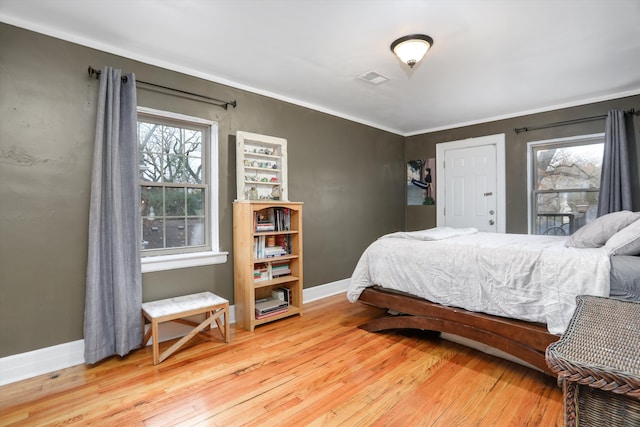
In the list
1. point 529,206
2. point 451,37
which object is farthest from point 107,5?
point 529,206

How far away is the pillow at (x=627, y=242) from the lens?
1.90 m

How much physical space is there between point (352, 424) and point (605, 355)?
136cm

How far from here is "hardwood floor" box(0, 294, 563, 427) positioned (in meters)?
1.73

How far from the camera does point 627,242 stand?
6.28 feet

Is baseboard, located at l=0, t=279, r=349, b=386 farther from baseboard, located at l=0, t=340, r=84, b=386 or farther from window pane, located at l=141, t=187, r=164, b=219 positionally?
window pane, located at l=141, t=187, r=164, b=219

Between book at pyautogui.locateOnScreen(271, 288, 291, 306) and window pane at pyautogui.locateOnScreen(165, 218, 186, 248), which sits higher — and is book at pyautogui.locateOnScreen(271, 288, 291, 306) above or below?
below

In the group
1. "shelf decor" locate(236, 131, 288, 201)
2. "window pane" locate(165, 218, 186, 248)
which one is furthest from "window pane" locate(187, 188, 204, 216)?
"shelf decor" locate(236, 131, 288, 201)

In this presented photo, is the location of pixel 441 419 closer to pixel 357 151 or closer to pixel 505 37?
pixel 505 37

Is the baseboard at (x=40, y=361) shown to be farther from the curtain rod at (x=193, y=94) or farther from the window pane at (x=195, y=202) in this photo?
the curtain rod at (x=193, y=94)

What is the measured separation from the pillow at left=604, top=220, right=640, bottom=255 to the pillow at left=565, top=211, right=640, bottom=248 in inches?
5.0

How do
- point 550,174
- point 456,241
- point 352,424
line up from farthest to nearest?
1. point 550,174
2. point 456,241
3. point 352,424

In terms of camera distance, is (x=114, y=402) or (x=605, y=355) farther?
(x=114, y=402)

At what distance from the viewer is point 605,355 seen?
681mm

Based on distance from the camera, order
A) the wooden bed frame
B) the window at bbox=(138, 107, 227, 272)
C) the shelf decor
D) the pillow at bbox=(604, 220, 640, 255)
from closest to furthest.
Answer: the pillow at bbox=(604, 220, 640, 255)
the wooden bed frame
the window at bbox=(138, 107, 227, 272)
the shelf decor
